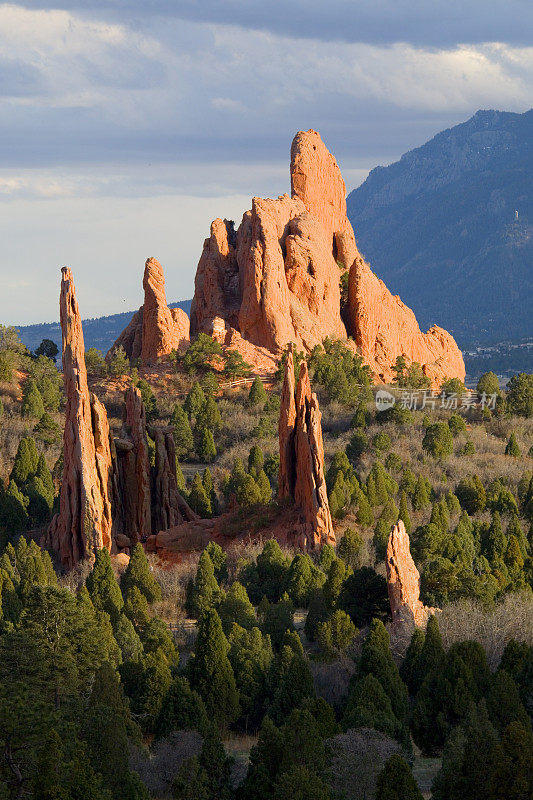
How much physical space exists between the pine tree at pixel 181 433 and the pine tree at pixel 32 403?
760cm

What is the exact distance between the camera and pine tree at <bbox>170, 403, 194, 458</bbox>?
70.3 m

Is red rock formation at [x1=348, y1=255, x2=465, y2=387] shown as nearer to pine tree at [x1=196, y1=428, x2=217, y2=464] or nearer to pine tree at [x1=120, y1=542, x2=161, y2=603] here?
pine tree at [x1=196, y1=428, x2=217, y2=464]

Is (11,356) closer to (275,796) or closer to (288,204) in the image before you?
(288,204)

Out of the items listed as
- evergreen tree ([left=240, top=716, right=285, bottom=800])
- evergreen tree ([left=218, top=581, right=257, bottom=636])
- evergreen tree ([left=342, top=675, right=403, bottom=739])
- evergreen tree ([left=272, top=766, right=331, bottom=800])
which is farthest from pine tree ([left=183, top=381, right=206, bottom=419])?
evergreen tree ([left=272, top=766, right=331, bottom=800])

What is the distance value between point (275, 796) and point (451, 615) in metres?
15.2

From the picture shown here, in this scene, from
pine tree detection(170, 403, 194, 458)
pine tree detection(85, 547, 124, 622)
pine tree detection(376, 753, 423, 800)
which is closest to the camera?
pine tree detection(376, 753, 423, 800)

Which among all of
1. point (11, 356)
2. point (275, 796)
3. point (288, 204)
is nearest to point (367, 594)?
point (275, 796)

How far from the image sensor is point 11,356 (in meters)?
79.6

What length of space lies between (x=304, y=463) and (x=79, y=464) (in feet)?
29.4

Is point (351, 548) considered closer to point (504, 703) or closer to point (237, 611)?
point (237, 611)

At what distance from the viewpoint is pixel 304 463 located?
175 feet

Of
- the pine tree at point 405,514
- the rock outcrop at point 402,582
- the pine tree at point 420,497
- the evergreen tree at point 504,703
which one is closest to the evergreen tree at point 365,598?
the rock outcrop at point 402,582

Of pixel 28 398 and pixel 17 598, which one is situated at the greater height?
pixel 28 398

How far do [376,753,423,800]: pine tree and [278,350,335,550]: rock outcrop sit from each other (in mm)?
25391
